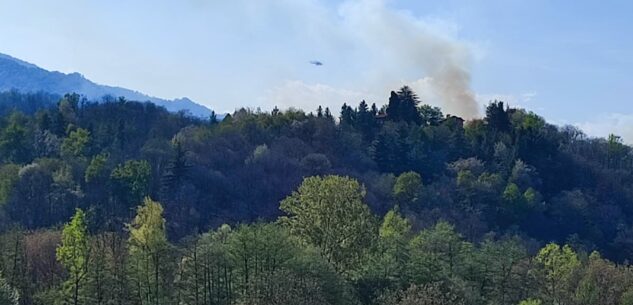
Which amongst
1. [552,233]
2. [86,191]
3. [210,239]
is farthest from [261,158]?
[210,239]

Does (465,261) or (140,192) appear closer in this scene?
(465,261)

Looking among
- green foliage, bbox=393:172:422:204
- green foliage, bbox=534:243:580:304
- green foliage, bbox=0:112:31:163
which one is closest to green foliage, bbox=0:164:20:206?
green foliage, bbox=0:112:31:163

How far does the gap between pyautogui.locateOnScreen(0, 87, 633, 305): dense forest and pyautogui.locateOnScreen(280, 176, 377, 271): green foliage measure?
0.27 feet

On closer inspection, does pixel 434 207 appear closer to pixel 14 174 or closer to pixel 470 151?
pixel 470 151

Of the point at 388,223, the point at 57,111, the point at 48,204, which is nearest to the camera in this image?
the point at 388,223

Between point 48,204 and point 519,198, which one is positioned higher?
point 519,198

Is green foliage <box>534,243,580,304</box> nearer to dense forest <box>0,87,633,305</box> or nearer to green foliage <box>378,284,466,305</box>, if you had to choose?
dense forest <box>0,87,633,305</box>

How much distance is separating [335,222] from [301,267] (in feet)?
24.9

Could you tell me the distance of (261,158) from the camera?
275 ft

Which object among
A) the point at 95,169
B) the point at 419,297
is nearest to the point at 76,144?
the point at 95,169

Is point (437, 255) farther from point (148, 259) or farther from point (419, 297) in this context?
point (148, 259)

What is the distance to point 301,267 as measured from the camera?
1345 inches

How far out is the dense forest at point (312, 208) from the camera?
1457 inches

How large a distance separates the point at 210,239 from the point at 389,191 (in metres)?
39.2
